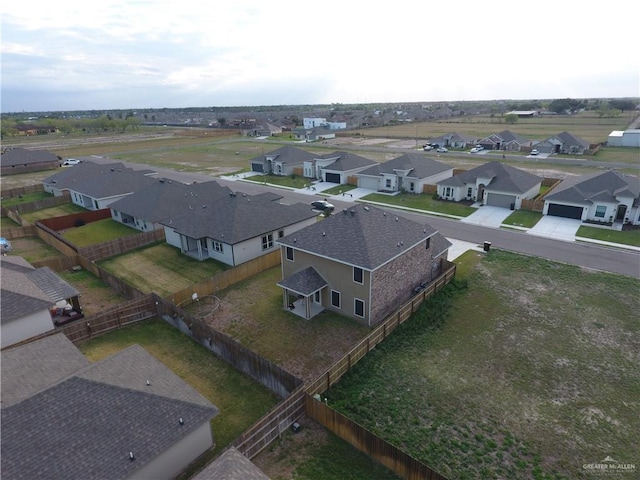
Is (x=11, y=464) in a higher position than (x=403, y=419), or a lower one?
higher

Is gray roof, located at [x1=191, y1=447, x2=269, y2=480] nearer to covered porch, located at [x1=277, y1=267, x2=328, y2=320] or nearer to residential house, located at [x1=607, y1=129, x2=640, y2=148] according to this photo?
covered porch, located at [x1=277, y1=267, x2=328, y2=320]

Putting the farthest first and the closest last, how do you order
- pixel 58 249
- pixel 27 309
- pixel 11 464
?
pixel 58 249
pixel 27 309
pixel 11 464

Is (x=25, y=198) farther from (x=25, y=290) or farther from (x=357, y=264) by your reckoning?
(x=357, y=264)

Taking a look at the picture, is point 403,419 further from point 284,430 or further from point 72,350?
point 72,350

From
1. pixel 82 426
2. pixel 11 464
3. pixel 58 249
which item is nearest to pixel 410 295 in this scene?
pixel 82 426

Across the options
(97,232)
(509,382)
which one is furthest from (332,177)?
(509,382)

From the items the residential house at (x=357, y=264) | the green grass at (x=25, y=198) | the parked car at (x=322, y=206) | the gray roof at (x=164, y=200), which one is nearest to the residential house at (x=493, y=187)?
the parked car at (x=322, y=206)

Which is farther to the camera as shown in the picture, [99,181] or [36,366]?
[99,181]
